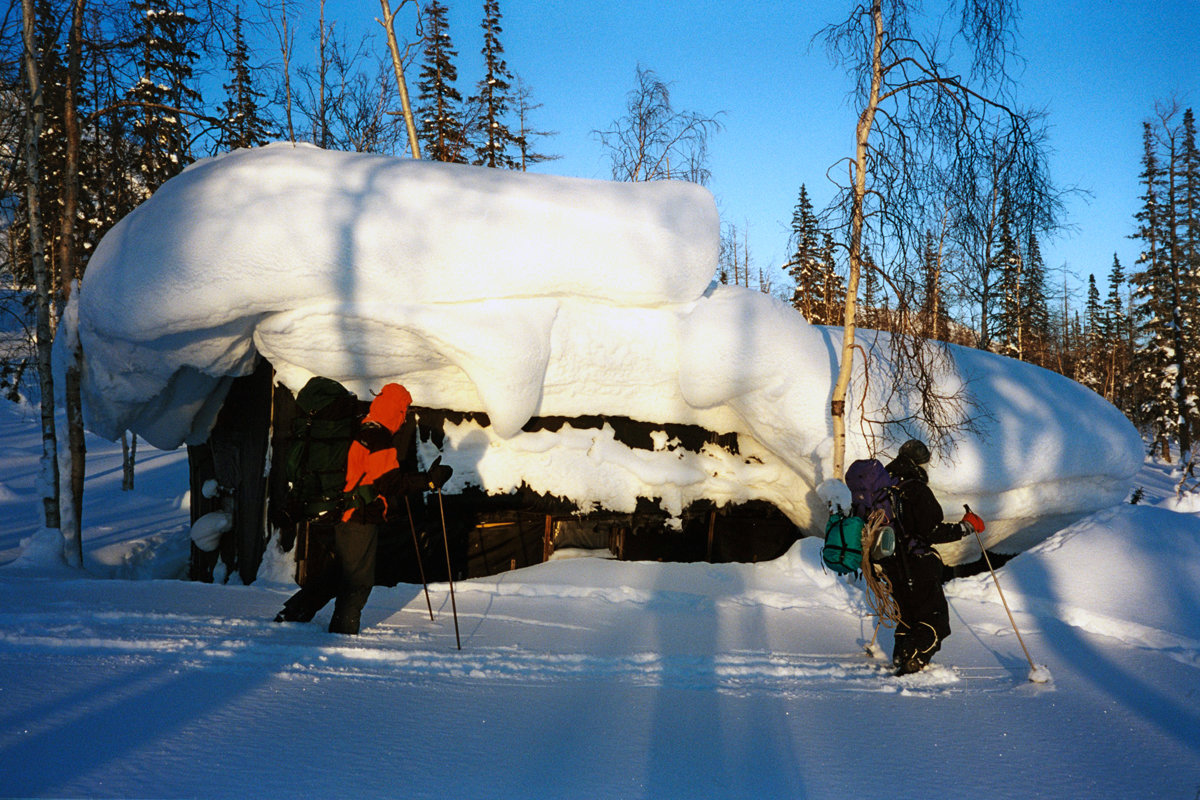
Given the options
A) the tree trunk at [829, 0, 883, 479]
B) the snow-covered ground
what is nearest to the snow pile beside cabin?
the tree trunk at [829, 0, 883, 479]

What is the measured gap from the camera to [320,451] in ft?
16.3

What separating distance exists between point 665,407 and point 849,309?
239 centimetres

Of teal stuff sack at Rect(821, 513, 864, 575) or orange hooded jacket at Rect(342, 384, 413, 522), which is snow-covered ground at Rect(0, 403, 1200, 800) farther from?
orange hooded jacket at Rect(342, 384, 413, 522)

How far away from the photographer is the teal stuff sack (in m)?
4.80

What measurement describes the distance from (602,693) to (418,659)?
1.16 meters

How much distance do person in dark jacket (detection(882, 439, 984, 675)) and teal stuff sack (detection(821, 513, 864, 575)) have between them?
0.97 ft

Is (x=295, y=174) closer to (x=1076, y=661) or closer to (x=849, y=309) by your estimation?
(x=849, y=309)

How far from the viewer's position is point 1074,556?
735 cm

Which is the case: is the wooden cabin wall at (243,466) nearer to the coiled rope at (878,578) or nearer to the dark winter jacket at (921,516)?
the coiled rope at (878,578)

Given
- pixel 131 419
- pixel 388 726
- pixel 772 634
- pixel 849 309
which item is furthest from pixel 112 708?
pixel 849 309

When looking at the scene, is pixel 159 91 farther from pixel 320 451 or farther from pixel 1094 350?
pixel 1094 350

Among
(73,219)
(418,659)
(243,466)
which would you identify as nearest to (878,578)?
(418,659)

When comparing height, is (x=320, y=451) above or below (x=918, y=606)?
above

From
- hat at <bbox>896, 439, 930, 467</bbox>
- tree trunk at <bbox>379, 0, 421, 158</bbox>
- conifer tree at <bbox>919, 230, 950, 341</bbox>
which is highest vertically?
tree trunk at <bbox>379, 0, 421, 158</bbox>
